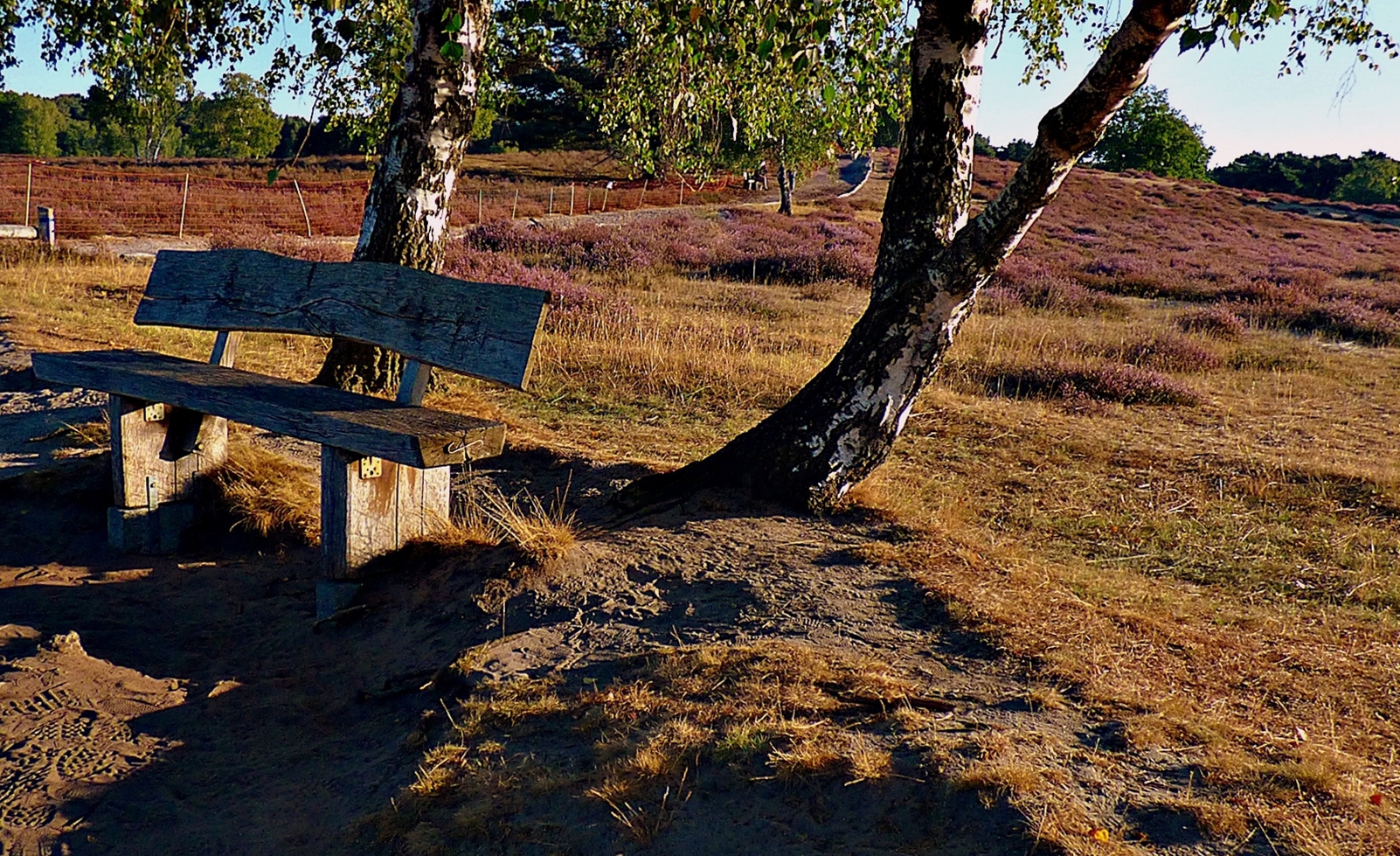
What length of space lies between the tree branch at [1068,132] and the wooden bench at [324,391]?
1.80 meters

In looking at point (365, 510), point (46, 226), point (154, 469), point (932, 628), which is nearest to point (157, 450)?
point (154, 469)

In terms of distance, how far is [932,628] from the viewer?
398 centimetres

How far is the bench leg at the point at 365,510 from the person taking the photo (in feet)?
14.4

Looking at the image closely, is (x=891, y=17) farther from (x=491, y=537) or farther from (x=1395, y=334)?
(x=1395, y=334)

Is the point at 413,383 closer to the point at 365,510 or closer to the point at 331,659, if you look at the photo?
the point at 365,510

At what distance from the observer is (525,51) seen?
895cm

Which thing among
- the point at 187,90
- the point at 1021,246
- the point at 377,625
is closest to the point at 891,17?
the point at 377,625

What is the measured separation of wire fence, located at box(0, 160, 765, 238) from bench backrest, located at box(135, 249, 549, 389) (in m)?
15.9

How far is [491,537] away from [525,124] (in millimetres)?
58110

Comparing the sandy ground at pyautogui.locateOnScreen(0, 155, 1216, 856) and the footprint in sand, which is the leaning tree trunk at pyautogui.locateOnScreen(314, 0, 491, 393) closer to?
the sandy ground at pyautogui.locateOnScreen(0, 155, 1216, 856)

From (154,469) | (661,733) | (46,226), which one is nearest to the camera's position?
(661,733)

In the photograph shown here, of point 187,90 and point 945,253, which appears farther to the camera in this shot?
point 187,90

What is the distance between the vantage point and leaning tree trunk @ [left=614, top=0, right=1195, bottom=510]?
4805 millimetres

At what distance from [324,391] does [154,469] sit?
1.20 meters
